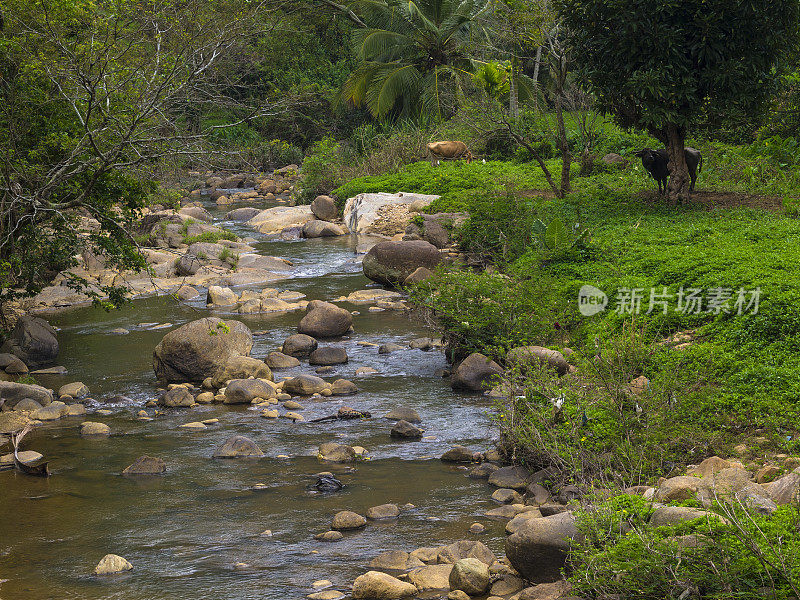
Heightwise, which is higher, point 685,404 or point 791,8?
point 791,8

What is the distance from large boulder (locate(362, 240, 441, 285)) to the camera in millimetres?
15391

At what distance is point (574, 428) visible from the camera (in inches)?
255

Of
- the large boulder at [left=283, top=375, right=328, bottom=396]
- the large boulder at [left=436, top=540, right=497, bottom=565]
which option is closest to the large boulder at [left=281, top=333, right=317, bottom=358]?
the large boulder at [left=283, top=375, right=328, bottom=396]

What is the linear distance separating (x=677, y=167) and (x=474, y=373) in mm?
6996

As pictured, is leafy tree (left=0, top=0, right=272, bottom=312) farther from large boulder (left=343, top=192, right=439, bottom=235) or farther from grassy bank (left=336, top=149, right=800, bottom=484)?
large boulder (left=343, top=192, right=439, bottom=235)

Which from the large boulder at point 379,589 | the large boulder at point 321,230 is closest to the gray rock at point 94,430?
the large boulder at point 379,589

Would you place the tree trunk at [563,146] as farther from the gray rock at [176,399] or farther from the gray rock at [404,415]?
the gray rock at [176,399]

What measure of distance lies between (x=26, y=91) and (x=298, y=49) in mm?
29287

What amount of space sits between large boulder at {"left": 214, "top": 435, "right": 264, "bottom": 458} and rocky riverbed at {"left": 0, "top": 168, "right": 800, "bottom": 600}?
0.02 meters

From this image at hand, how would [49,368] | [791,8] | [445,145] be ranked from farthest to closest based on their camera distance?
[445,145], [791,8], [49,368]

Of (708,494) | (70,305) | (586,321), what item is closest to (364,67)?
(70,305)

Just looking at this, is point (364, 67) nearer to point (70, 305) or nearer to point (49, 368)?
point (70, 305)

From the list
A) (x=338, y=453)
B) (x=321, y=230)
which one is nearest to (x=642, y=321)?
(x=338, y=453)

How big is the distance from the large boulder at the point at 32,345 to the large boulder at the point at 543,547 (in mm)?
8832
